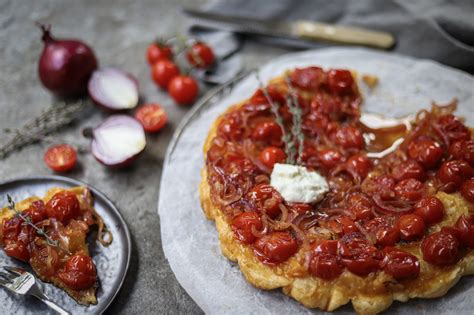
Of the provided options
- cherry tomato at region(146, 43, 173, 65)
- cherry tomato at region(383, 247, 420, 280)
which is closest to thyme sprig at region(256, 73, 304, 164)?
cherry tomato at region(383, 247, 420, 280)

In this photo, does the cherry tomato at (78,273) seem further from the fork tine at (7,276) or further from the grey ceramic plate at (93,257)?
the fork tine at (7,276)

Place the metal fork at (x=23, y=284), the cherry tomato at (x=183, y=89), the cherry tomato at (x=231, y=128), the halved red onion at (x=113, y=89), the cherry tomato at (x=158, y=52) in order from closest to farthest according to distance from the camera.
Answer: the metal fork at (x=23, y=284), the cherry tomato at (x=231, y=128), the halved red onion at (x=113, y=89), the cherry tomato at (x=183, y=89), the cherry tomato at (x=158, y=52)

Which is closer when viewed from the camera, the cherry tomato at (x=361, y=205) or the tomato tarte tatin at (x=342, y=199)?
the tomato tarte tatin at (x=342, y=199)

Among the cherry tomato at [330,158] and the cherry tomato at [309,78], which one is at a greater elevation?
the cherry tomato at [309,78]

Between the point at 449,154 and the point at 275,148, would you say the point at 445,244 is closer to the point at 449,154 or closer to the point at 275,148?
the point at 449,154

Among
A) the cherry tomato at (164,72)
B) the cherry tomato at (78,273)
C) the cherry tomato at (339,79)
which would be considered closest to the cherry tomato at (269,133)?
the cherry tomato at (339,79)

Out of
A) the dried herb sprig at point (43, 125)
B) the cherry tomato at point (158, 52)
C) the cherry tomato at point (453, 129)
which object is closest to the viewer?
the cherry tomato at point (453, 129)

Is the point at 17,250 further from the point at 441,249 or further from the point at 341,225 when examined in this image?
the point at 441,249

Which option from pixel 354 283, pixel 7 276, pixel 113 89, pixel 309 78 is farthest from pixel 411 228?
pixel 113 89
